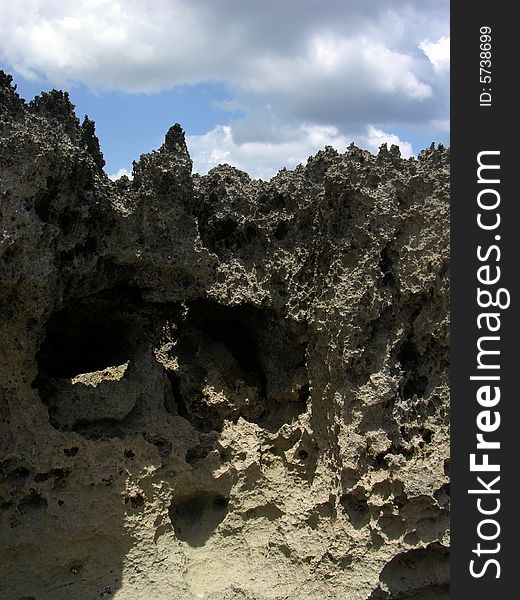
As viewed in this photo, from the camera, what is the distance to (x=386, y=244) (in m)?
4.54

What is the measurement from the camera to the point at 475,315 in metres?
3.80

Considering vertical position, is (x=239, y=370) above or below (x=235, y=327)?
below

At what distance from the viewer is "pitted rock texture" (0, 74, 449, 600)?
413 centimetres

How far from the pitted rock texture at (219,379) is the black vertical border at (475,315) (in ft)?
1.64

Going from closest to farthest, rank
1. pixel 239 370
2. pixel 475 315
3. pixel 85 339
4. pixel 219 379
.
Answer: pixel 475 315
pixel 219 379
pixel 239 370
pixel 85 339

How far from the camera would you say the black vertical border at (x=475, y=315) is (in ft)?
12.1

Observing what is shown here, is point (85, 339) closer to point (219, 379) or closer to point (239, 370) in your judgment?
point (219, 379)

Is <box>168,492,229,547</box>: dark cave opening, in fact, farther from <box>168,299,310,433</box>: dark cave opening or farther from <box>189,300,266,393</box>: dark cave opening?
<box>189,300,266,393</box>: dark cave opening

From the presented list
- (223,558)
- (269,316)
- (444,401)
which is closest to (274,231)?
(269,316)

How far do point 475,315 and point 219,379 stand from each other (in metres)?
2.02

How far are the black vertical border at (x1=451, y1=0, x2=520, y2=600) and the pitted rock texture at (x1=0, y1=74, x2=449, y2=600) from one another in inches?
19.6

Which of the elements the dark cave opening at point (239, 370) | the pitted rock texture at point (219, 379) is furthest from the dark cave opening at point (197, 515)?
the dark cave opening at point (239, 370)

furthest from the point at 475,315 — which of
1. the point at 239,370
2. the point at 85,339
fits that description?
the point at 85,339

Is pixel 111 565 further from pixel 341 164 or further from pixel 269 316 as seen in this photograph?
pixel 341 164
